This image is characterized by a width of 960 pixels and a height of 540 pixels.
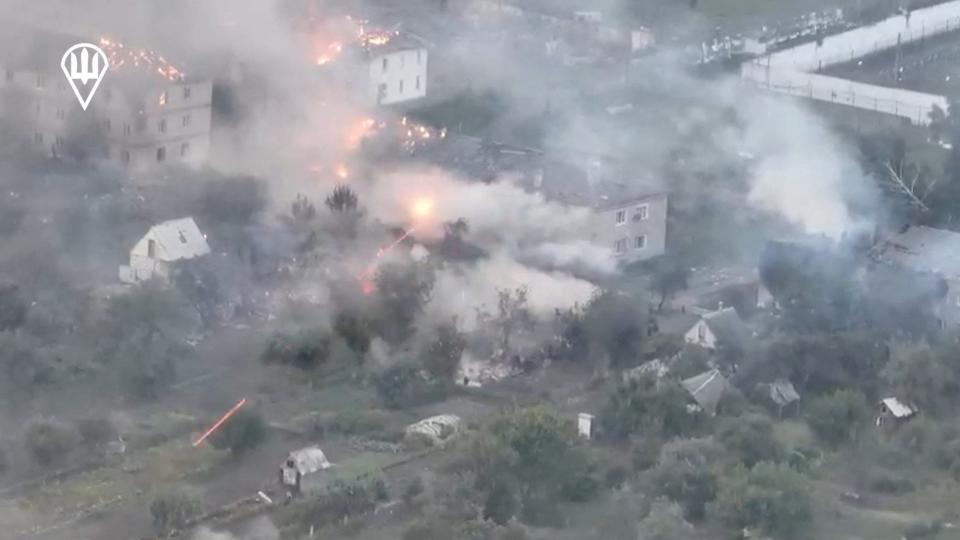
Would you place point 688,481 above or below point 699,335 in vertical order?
below

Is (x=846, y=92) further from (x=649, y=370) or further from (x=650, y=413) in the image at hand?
(x=650, y=413)

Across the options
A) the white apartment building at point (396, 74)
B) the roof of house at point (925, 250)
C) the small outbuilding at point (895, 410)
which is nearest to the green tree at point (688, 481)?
the small outbuilding at point (895, 410)

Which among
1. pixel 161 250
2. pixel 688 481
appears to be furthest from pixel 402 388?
pixel 161 250

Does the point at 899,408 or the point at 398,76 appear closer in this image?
the point at 899,408

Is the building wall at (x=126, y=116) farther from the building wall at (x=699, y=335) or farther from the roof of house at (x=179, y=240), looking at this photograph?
the building wall at (x=699, y=335)

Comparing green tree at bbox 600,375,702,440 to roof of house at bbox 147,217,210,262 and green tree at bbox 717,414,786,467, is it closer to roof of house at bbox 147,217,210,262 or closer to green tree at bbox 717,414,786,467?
green tree at bbox 717,414,786,467

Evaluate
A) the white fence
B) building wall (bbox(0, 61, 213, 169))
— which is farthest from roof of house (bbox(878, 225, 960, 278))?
the white fence
